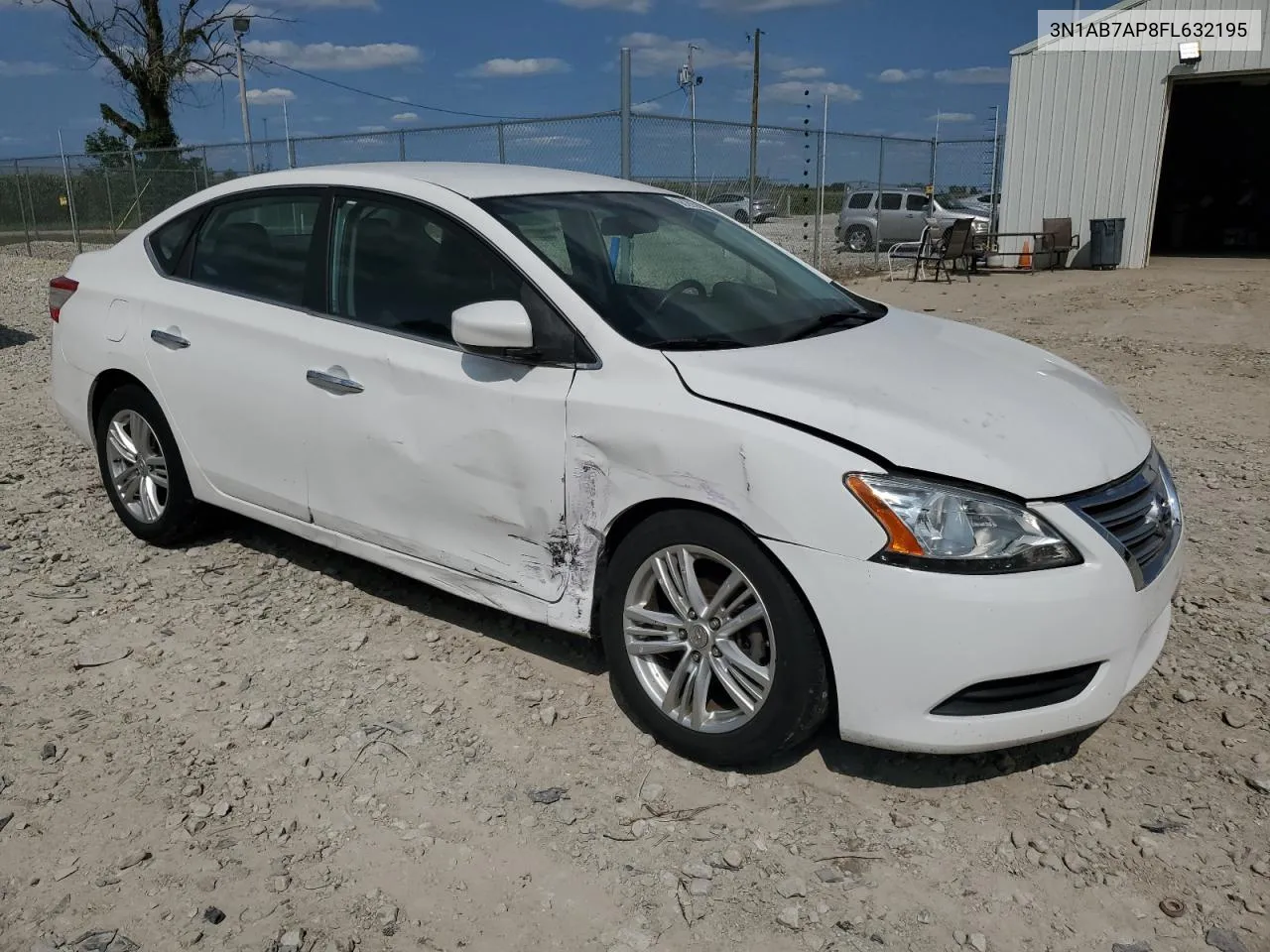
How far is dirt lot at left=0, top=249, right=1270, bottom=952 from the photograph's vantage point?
2.45m

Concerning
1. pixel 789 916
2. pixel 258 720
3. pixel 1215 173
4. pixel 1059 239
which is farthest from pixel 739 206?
pixel 1215 173

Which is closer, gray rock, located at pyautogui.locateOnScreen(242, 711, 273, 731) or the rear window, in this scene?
gray rock, located at pyautogui.locateOnScreen(242, 711, 273, 731)

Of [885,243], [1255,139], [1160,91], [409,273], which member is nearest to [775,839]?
[409,273]

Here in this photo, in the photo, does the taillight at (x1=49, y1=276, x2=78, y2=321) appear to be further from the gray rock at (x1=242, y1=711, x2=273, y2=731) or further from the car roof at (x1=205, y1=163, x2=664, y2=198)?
the gray rock at (x1=242, y1=711, x2=273, y2=731)

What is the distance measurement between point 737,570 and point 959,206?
78.4ft

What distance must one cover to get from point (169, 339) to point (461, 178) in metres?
1.47

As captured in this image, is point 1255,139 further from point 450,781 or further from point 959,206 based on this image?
point 450,781

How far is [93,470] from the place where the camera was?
593 cm

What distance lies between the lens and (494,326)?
3.06m

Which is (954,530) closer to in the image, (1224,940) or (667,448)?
(667,448)

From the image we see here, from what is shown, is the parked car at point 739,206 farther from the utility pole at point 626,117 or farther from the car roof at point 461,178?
the car roof at point 461,178

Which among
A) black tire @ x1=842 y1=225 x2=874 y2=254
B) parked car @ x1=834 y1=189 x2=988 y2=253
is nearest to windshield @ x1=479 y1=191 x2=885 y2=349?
parked car @ x1=834 y1=189 x2=988 y2=253

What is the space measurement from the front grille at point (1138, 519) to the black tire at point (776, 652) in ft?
2.54

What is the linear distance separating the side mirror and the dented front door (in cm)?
15
